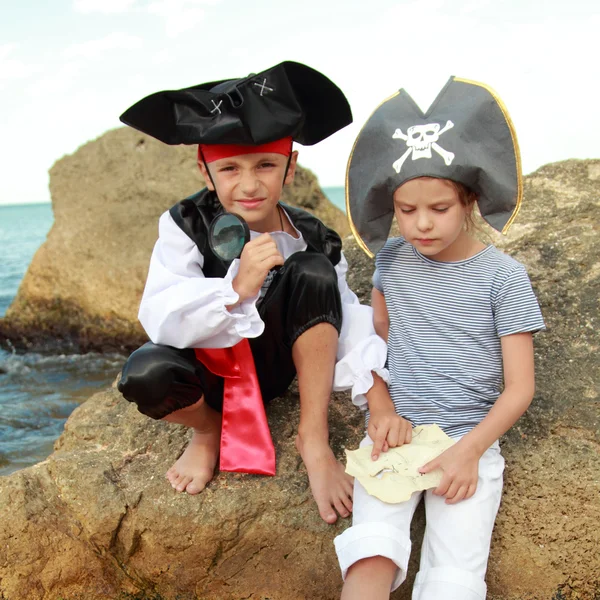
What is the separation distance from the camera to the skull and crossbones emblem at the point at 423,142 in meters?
2.03

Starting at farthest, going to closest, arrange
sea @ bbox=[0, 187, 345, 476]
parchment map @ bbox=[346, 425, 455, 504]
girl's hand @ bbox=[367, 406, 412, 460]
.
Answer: sea @ bbox=[0, 187, 345, 476] → girl's hand @ bbox=[367, 406, 412, 460] → parchment map @ bbox=[346, 425, 455, 504]

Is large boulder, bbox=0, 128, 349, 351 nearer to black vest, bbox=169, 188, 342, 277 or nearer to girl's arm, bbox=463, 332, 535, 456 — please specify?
black vest, bbox=169, 188, 342, 277

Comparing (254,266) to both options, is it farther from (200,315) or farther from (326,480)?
(326,480)

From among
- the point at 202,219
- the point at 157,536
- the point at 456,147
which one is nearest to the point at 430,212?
the point at 456,147

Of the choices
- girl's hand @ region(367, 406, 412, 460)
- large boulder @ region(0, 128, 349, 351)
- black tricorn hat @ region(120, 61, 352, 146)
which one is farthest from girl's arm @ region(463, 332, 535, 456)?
large boulder @ region(0, 128, 349, 351)

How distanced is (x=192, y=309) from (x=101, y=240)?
4779 millimetres

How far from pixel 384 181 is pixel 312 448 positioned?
0.91 m

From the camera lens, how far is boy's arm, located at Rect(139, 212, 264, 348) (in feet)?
7.22

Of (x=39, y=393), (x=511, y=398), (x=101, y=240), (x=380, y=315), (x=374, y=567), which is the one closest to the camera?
(x=374, y=567)

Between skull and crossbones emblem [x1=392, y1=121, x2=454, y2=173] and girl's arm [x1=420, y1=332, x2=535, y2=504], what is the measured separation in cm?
58

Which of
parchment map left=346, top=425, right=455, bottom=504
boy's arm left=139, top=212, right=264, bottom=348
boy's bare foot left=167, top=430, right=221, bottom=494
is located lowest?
boy's bare foot left=167, top=430, right=221, bottom=494

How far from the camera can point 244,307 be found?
229 cm

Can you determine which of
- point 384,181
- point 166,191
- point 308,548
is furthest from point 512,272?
point 166,191

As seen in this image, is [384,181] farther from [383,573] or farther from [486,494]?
[383,573]
